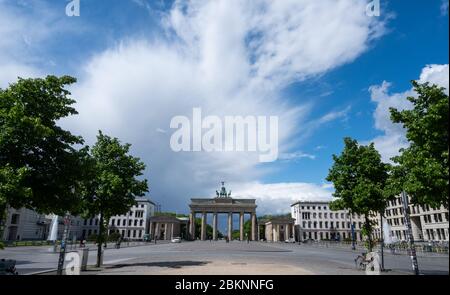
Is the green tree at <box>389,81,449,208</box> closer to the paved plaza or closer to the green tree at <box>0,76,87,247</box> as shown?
the paved plaza

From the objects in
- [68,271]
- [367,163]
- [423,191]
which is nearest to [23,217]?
[68,271]

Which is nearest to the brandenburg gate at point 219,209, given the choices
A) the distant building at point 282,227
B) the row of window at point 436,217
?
the distant building at point 282,227

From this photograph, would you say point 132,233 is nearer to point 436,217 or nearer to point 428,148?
point 436,217

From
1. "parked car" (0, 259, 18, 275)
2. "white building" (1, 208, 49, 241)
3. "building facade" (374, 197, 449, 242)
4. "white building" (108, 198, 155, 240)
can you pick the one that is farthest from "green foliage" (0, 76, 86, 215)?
"white building" (108, 198, 155, 240)

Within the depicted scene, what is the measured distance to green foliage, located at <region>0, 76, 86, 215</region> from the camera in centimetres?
1210

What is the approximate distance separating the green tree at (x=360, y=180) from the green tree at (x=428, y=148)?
17.4ft

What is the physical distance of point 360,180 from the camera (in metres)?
22.5

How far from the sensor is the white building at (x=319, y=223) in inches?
5802

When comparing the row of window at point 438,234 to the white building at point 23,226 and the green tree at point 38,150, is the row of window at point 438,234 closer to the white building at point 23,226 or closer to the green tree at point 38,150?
the green tree at point 38,150

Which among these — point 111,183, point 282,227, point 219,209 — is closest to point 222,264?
point 111,183

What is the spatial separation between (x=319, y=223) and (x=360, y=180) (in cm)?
13690
